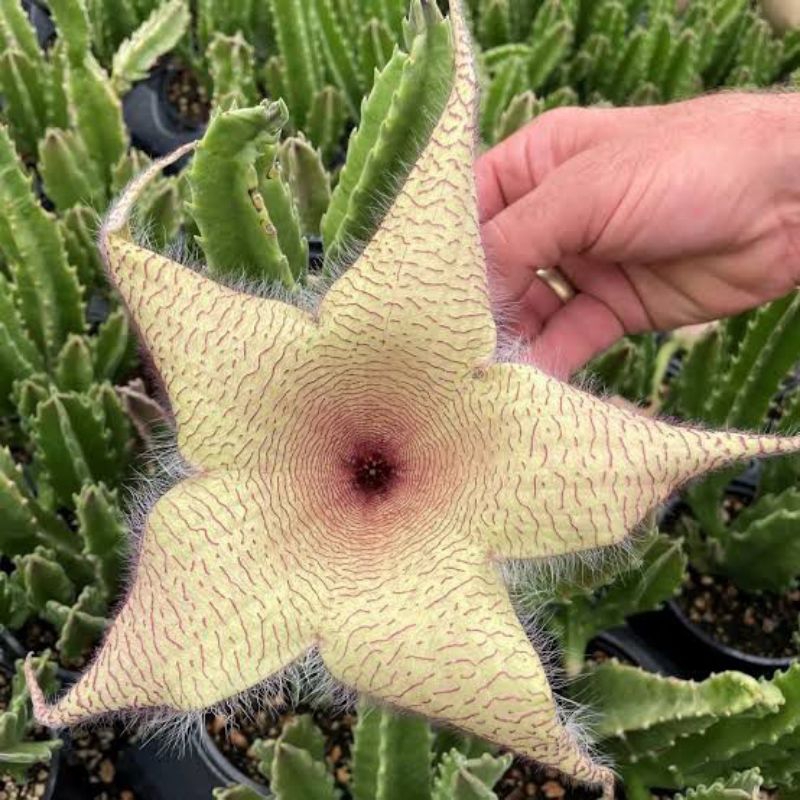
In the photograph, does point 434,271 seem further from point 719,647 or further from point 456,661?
point 719,647

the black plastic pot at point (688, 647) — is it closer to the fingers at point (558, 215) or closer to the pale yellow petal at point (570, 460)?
the fingers at point (558, 215)

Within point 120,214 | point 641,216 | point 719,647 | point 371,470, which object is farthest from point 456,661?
point 719,647

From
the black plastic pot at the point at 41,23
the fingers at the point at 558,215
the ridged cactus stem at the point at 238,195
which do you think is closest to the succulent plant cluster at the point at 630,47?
the fingers at the point at 558,215

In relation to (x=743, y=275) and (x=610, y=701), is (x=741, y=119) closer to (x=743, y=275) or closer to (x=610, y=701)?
(x=743, y=275)

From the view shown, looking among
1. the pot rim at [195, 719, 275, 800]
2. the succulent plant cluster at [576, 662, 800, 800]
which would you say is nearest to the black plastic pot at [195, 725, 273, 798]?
the pot rim at [195, 719, 275, 800]

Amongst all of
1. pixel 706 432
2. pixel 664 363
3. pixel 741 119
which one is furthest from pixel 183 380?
pixel 664 363

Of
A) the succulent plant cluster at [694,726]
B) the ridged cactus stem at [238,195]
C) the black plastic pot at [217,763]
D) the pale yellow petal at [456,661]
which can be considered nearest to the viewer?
the pale yellow petal at [456,661]

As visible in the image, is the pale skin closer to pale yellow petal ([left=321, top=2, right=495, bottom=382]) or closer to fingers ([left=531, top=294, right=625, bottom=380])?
fingers ([left=531, top=294, right=625, bottom=380])
